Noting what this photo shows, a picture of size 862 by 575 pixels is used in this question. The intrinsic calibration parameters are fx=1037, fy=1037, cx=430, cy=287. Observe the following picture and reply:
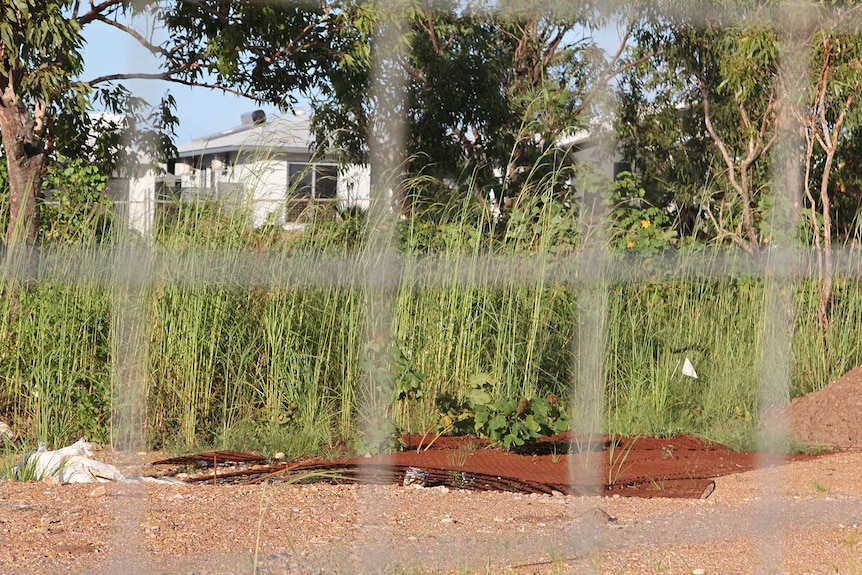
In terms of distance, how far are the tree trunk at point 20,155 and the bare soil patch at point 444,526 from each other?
1.44m

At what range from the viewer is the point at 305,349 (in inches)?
131

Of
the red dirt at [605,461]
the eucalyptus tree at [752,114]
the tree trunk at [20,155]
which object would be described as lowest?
the red dirt at [605,461]

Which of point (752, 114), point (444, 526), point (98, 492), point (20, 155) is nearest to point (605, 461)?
point (444, 526)

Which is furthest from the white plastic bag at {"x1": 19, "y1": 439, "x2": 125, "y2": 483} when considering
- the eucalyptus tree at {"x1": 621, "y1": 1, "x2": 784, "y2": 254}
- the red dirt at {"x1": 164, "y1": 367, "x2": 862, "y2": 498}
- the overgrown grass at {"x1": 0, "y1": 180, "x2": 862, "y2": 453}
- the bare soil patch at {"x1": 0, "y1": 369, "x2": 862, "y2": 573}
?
the eucalyptus tree at {"x1": 621, "y1": 1, "x2": 784, "y2": 254}

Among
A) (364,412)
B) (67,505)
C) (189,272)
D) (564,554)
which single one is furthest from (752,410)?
(67,505)

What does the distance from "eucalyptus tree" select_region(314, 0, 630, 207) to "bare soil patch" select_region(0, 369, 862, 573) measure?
9.54ft

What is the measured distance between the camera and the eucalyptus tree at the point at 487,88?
17.5ft

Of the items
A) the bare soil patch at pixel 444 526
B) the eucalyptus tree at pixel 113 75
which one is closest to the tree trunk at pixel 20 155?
the eucalyptus tree at pixel 113 75

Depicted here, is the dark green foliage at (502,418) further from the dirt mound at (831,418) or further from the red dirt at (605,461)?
the dirt mound at (831,418)

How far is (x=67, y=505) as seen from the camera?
2004mm

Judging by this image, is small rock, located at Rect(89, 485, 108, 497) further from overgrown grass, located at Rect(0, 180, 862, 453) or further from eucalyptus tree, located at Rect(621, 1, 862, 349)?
eucalyptus tree, located at Rect(621, 1, 862, 349)

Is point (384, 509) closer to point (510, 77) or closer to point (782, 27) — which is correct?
point (782, 27)

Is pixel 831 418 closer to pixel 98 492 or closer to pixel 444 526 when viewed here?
pixel 444 526

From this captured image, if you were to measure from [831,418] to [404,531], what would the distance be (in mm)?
2219
